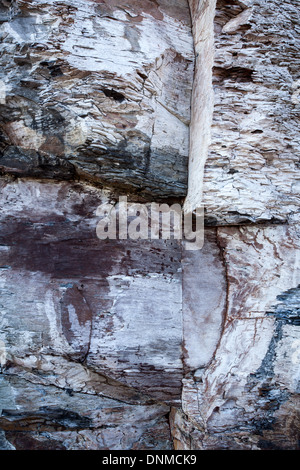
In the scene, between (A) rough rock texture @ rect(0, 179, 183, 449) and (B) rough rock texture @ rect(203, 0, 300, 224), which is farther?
(A) rough rock texture @ rect(0, 179, 183, 449)

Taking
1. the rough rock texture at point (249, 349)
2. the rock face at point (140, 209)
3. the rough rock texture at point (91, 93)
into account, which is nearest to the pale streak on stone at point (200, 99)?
the rock face at point (140, 209)

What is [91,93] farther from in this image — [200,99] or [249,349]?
[249,349]

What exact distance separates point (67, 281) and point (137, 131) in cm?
97

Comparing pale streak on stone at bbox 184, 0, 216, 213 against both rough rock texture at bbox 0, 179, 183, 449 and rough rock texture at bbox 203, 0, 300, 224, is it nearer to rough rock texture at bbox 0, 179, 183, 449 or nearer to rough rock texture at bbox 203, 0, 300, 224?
rough rock texture at bbox 203, 0, 300, 224

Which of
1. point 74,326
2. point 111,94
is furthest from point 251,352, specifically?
point 111,94

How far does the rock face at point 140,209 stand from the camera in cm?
167

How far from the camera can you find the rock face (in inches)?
65.7

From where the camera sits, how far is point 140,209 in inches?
74.3

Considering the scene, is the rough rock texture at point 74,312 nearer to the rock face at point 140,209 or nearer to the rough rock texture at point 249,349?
the rock face at point 140,209

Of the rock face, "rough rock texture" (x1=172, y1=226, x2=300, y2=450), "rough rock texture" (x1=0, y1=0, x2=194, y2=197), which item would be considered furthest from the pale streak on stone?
"rough rock texture" (x1=172, y1=226, x2=300, y2=450)

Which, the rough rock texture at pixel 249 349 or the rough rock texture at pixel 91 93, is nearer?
the rough rock texture at pixel 91 93

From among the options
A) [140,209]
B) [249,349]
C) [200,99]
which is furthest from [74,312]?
[200,99]

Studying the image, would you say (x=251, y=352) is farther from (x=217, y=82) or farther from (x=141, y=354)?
(x=217, y=82)

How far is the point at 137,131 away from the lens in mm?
1756
